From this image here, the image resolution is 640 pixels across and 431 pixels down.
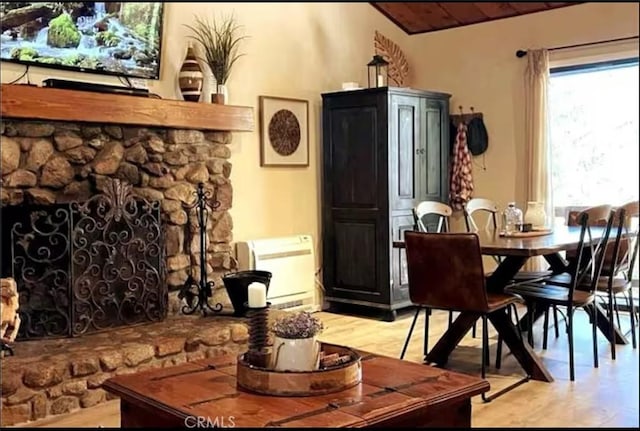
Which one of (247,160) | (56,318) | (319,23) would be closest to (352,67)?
(319,23)

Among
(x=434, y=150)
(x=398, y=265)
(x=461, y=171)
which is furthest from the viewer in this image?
(x=461, y=171)

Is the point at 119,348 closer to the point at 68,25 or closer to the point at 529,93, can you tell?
the point at 68,25

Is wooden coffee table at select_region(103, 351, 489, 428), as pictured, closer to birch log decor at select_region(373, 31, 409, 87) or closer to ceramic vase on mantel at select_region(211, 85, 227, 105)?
ceramic vase on mantel at select_region(211, 85, 227, 105)

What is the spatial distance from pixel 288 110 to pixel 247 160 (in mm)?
587

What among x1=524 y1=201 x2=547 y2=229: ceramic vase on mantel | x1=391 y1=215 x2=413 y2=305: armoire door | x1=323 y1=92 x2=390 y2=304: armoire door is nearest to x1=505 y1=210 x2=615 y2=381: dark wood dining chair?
x1=524 y1=201 x2=547 y2=229: ceramic vase on mantel

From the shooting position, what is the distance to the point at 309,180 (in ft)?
18.9

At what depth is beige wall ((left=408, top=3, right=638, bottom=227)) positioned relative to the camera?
5.57m

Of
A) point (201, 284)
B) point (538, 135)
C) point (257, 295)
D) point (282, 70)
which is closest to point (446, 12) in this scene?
point (538, 135)

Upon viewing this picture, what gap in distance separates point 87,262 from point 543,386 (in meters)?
2.58

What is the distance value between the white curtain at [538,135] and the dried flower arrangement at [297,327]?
395 centimetres

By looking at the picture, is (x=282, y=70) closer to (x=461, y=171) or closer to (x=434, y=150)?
(x=434, y=150)

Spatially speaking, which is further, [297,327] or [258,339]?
[258,339]

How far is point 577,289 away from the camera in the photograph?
4238 mm

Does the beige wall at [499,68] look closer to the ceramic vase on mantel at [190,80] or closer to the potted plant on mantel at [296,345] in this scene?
the ceramic vase on mantel at [190,80]
